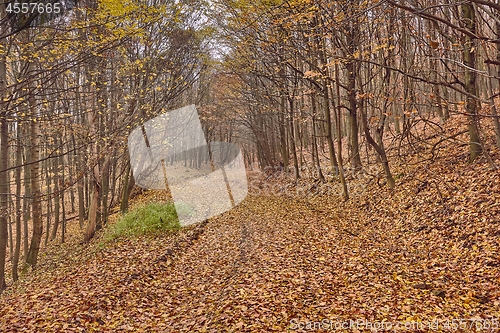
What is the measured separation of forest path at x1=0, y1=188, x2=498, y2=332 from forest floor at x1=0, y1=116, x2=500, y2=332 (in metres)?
0.03

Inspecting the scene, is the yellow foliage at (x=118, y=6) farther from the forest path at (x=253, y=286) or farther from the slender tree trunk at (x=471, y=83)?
the slender tree trunk at (x=471, y=83)

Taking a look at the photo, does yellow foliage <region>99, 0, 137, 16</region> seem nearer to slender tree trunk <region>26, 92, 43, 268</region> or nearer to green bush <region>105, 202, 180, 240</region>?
slender tree trunk <region>26, 92, 43, 268</region>

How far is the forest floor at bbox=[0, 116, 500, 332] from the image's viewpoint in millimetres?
5266

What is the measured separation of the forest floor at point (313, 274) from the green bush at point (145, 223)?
0.70 meters

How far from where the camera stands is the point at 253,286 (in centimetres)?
669

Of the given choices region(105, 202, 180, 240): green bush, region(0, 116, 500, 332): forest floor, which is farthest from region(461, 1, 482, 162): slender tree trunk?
region(105, 202, 180, 240): green bush

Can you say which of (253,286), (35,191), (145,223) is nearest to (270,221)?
(145,223)

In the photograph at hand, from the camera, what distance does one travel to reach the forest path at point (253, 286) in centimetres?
538

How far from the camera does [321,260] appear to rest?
7.85 m

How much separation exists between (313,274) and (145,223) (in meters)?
7.26

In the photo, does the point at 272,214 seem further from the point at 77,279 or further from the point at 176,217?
the point at 77,279

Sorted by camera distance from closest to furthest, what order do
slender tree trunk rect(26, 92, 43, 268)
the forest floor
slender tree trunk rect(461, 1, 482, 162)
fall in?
the forest floor < slender tree trunk rect(461, 1, 482, 162) < slender tree trunk rect(26, 92, 43, 268)

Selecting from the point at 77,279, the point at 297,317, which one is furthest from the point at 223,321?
the point at 77,279

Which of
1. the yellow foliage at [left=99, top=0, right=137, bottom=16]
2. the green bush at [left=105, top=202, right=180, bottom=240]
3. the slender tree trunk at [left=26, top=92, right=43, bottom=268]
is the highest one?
the yellow foliage at [left=99, top=0, right=137, bottom=16]
